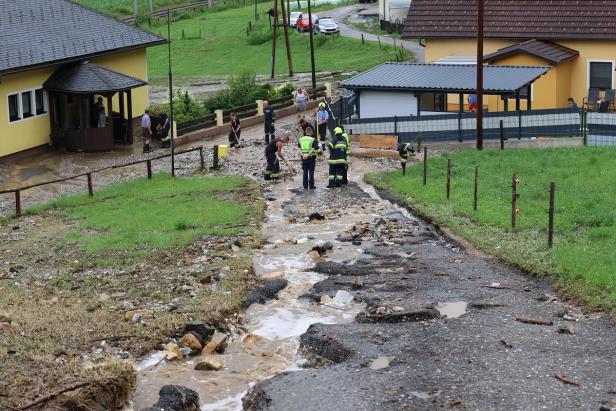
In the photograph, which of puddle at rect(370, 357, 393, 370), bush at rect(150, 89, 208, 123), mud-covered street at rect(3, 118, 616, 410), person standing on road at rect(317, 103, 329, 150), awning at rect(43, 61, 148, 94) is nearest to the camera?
mud-covered street at rect(3, 118, 616, 410)

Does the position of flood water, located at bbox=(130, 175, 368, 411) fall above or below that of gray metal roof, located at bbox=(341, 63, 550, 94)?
below

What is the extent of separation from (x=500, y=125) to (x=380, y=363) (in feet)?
67.4

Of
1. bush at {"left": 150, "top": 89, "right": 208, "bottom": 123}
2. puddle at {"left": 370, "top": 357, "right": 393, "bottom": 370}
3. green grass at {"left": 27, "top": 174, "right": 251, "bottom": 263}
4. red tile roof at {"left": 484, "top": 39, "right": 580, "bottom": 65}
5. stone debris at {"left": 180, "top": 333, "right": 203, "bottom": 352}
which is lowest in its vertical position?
puddle at {"left": 370, "top": 357, "right": 393, "bottom": 370}

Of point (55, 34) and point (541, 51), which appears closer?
point (55, 34)

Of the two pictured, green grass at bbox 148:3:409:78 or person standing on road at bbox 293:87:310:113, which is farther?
green grass at bbox 148:3:409:78

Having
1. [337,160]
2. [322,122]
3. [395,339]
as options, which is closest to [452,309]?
[395,339]

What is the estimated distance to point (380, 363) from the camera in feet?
50.2

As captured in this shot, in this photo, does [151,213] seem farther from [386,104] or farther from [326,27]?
[326,27]

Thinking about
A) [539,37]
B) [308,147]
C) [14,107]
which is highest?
[539,37]

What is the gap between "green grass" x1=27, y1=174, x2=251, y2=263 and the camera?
2347cm

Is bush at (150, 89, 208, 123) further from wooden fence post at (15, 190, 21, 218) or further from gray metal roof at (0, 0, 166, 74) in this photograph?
wooden fence post at (15, 190, 21, 218)

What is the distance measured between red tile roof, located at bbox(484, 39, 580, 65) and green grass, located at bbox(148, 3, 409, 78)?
16.6 meters

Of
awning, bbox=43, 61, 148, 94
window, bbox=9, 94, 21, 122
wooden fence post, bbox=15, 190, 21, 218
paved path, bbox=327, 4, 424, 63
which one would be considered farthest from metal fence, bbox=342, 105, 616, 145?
paved path, bbox=327, 4, 424, 63

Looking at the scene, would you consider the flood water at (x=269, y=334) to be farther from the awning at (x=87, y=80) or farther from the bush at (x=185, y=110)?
the bush at (x=185, y=110)
